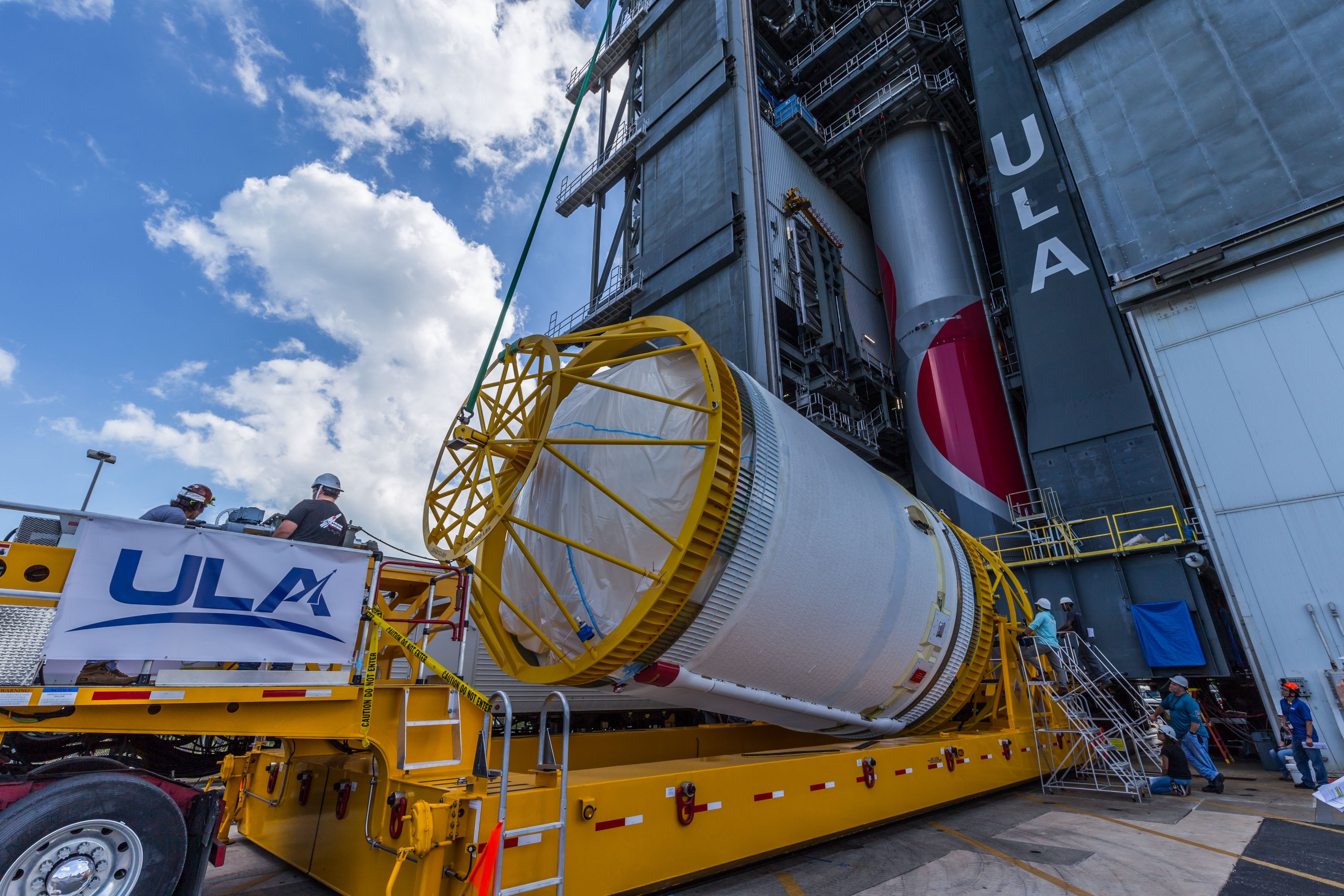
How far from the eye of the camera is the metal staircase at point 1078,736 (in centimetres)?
813

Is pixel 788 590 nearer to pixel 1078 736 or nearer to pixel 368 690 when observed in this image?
pixel 368 690

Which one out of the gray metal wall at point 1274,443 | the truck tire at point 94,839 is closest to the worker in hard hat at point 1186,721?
the gray metal wall at point 1274,443

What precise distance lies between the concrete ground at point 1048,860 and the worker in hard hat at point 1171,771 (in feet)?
2.71

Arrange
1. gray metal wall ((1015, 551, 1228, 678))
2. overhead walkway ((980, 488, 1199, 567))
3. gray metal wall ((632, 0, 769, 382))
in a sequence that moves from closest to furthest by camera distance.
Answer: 1. gray metal wall ((1015, 551, 1228, 678))
2. overhead walkway ((980, 488, 1199, 567))
3. gray metal wall ((632, 0, 769, 382))

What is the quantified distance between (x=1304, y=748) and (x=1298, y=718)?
39cm

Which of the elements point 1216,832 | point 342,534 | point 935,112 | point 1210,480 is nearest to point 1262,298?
point 1210,480

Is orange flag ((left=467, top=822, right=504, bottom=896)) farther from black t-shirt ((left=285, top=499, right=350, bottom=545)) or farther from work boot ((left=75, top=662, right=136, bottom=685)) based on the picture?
black t-shirt ((left=285, top=499, right=350, bottom=545))

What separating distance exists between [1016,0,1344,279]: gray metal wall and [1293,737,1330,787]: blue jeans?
27.0 ft

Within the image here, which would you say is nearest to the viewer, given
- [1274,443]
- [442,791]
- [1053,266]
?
[442,791]

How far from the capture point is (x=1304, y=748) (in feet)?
28.4

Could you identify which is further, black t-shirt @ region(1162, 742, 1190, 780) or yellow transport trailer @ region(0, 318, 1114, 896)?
black t-shirt @ region(1162, 742, 1190, 780)

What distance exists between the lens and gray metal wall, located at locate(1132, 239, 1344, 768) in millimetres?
9781

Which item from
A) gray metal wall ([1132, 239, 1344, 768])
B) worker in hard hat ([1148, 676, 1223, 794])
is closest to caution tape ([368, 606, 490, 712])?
worker in hard hat ([1148, 676, 1223, 794])

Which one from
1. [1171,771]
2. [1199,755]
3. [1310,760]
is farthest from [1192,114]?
[1171,771]
